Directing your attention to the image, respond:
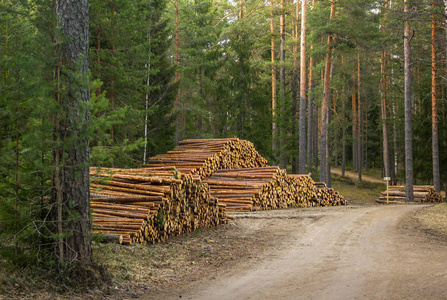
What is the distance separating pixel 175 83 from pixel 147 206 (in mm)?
13921

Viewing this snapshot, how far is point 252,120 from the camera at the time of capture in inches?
1069

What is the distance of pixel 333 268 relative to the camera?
709 centimetres

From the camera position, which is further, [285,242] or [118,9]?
[118,9]

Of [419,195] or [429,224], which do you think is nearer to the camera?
[429,224]

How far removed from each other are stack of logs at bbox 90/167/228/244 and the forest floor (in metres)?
0.30

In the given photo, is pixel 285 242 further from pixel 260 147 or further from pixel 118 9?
pixel 260 147

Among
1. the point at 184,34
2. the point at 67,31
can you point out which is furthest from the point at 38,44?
the point at 184,34

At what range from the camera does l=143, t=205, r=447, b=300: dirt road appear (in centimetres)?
561

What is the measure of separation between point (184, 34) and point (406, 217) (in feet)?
72.5

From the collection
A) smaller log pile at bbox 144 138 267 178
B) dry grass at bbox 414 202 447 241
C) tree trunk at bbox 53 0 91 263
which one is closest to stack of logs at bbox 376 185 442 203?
dry grass at bbox 414 202 447 241

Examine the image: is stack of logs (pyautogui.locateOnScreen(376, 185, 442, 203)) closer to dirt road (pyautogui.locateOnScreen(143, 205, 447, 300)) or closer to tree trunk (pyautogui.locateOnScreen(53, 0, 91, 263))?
dirt road (pyautogui.locateOnScreen(143, 205, 447, 300))

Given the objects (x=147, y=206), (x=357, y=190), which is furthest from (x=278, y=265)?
(x=357, y=190)

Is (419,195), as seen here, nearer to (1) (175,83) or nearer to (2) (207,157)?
(2) (207,157)

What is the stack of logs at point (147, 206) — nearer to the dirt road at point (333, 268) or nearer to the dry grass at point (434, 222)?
the dirt road at point (333, 268)
